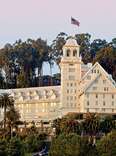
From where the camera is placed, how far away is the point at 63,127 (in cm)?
10438

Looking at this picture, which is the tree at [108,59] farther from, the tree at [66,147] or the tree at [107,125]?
the tree at [66,147]

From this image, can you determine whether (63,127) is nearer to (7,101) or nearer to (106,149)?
(7,101)

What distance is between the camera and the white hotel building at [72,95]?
4525 inches

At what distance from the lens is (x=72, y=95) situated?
116 meters

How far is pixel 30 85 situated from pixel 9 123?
24595mm

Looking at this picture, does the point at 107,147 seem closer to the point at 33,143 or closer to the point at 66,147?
the point at 66,147

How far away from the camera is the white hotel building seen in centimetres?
11494

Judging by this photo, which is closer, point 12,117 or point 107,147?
point 107,147

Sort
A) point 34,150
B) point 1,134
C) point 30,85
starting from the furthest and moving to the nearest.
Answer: point 30,85 < point 1,134 < point 34,150

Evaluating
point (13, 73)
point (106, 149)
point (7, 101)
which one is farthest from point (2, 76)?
point (106, 149)

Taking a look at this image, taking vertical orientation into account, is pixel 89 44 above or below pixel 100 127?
above

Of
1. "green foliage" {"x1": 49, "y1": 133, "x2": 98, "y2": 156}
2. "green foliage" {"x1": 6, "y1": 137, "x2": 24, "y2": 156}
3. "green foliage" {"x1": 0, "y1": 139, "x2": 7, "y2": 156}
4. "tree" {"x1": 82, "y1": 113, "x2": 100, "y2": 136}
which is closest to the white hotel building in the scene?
"tree" {"x1": 82, "y1": 113, "x2": 100, "y2": 136}

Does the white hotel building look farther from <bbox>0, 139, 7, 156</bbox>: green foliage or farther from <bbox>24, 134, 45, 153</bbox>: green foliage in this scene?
<bbox>0, 139, 7, 156</bbox>: green foliage

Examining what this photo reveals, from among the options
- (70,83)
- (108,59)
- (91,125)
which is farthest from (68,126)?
(108,59)
